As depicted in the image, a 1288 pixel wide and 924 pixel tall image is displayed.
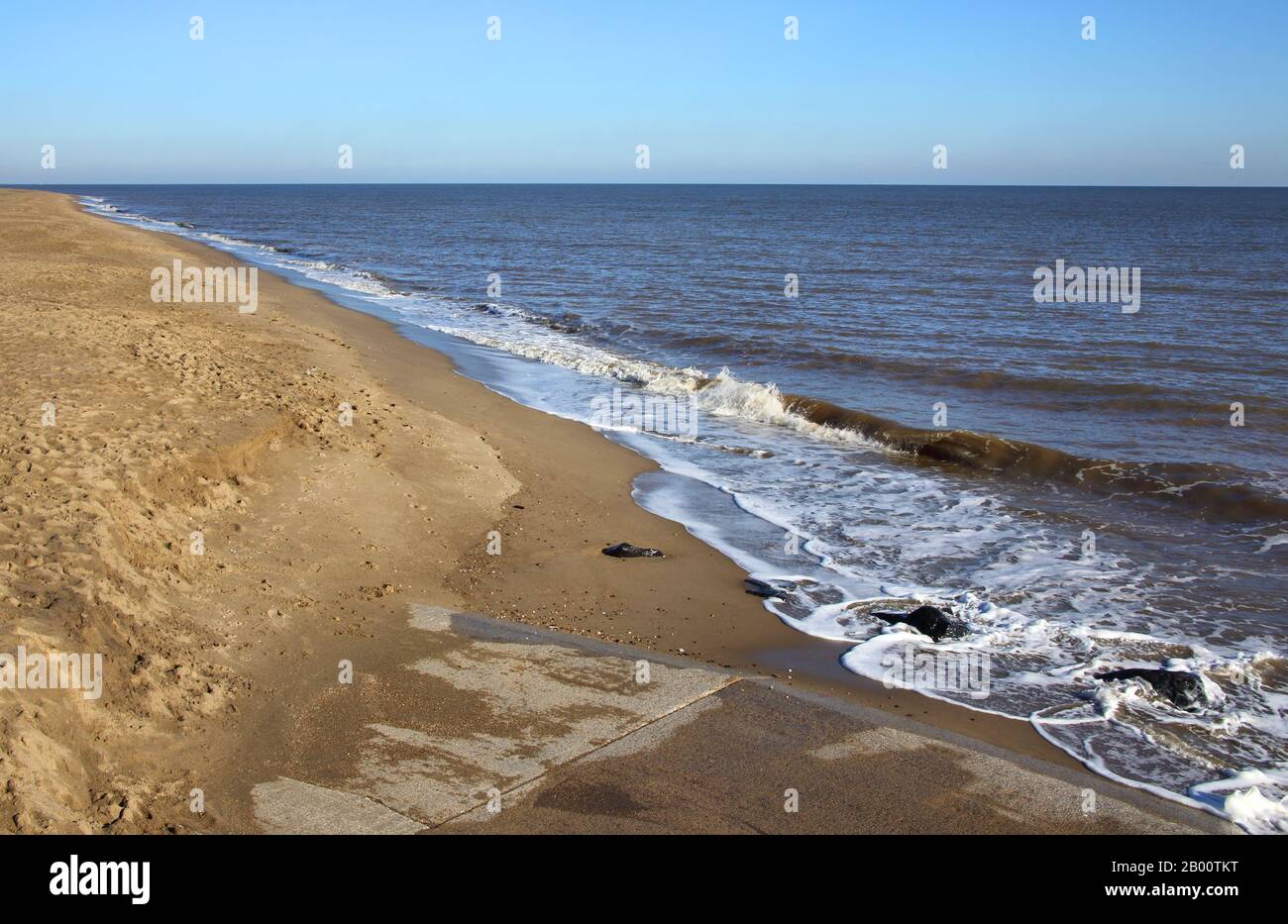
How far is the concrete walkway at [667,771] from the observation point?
→ 5379 millimetres

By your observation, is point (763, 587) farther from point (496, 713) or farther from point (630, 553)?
point (496, 713)

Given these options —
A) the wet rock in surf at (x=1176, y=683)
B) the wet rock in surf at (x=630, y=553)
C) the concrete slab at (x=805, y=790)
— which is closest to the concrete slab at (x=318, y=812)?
the concrete slab at (x=805, y=790)

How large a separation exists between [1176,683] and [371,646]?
20.2 ft

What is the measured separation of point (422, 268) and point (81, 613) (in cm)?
3773

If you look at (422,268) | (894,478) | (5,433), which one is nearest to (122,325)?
(5,433)

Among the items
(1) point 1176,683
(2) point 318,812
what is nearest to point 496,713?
(2) point 318,812

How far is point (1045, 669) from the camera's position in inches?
312

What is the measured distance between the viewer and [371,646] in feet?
24.4

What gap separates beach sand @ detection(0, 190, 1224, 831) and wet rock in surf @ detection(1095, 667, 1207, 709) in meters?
1.32

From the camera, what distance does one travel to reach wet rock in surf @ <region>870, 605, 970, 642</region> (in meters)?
8.44

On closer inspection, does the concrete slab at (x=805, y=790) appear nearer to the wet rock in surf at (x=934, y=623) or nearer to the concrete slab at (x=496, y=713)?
the concrete slab at (x=496, y=713)

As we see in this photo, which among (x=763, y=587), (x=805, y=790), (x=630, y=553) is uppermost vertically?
(x=630, y=553)

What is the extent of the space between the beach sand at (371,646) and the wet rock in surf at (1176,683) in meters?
1.32
